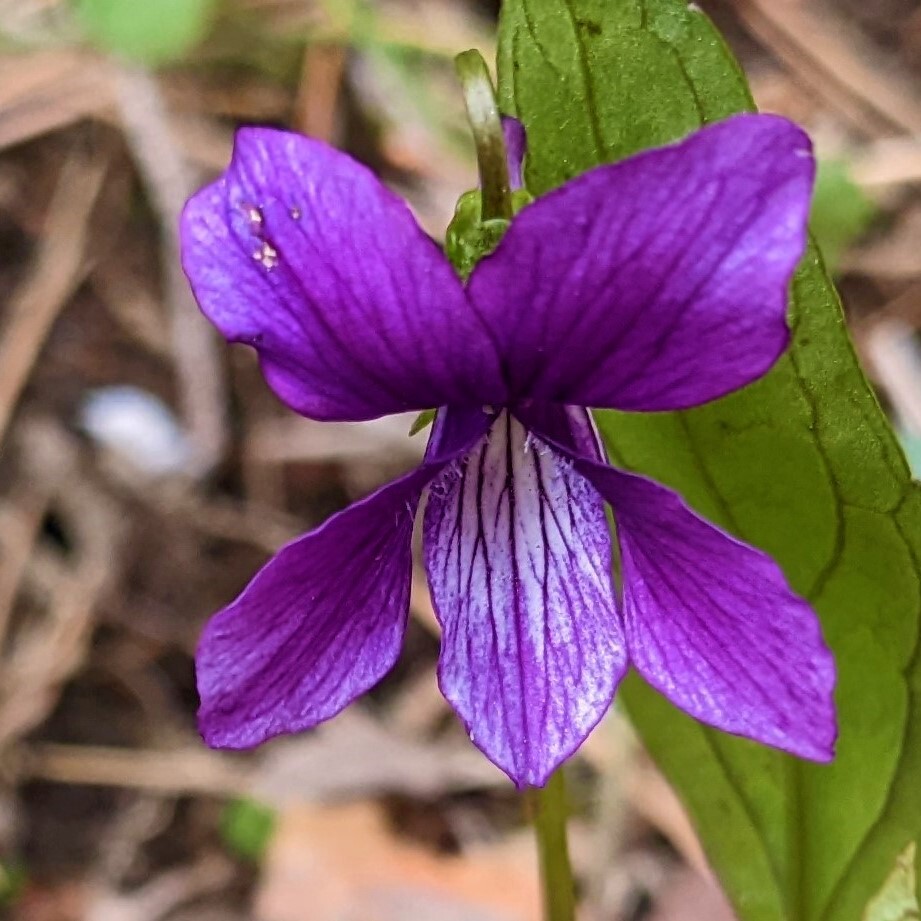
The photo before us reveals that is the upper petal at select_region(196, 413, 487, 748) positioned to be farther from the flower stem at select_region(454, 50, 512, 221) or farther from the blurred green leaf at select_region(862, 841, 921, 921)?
the blurred green leaf at select_region(862, 841, 921, 921)

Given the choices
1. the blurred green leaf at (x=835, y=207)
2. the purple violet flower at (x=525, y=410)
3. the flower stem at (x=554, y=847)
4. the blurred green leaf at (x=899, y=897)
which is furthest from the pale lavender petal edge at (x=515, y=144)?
the blurred green leaf at (x=835, y=207)

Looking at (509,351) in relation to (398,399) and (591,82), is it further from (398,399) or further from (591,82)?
(591,82)

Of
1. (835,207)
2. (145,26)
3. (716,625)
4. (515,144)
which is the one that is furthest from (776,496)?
(145,26)

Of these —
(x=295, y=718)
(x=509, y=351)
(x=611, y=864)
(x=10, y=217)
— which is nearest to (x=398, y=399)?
(x=509, y=351)

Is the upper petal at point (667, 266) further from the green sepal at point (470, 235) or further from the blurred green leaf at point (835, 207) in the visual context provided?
the blurred green leaf at point (835, 207)

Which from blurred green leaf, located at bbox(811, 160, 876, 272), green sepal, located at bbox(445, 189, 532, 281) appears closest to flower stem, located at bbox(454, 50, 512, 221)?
green sepal, located at bbox(445, 189, 532, 281)

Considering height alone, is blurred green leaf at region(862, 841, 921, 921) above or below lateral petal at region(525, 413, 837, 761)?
below
